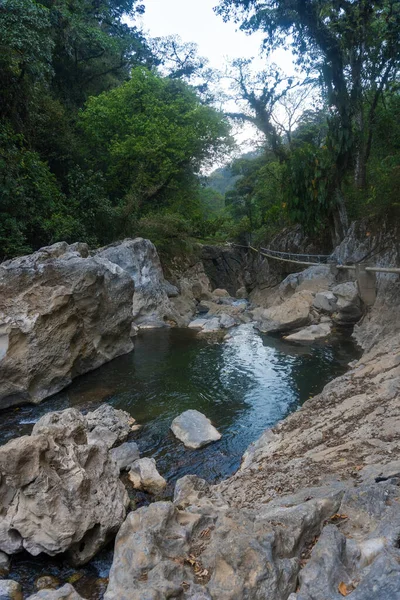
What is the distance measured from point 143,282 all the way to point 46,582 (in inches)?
590

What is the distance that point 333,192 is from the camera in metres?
21.9

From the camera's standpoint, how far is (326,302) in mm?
17688

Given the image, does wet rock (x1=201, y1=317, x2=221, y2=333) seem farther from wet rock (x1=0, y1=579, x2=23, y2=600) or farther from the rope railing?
wet rock (x1=0, y1=579, x2=23, y2=600)

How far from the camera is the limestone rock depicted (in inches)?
669

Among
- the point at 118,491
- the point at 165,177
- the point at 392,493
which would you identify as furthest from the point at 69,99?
the point at 392,493

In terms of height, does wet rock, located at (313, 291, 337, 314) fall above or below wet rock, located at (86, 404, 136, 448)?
below

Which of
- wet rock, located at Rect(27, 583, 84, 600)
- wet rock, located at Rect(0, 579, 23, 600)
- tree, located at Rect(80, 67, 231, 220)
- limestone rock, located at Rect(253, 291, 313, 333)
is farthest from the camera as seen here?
tree, located at Rect(80, 67, 231, 220)

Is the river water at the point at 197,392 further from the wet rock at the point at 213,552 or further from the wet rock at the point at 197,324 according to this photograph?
the wet rock at the point at 197,324

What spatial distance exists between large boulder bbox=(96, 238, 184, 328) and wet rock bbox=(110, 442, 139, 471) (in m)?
11.1

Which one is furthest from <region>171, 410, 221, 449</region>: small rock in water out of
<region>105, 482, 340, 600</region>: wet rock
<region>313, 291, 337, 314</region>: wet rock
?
<region>313, 291, 337, 314</region>: wet rock

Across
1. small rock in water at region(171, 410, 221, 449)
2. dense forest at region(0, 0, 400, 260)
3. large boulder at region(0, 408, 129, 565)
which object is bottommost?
small rock in water at region(171, 410, 221, 449)

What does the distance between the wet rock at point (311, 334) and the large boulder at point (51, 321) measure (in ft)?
20.6

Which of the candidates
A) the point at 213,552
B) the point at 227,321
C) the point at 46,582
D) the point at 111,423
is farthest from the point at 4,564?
the point at 227,321

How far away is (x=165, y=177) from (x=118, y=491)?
2325 centimetres
